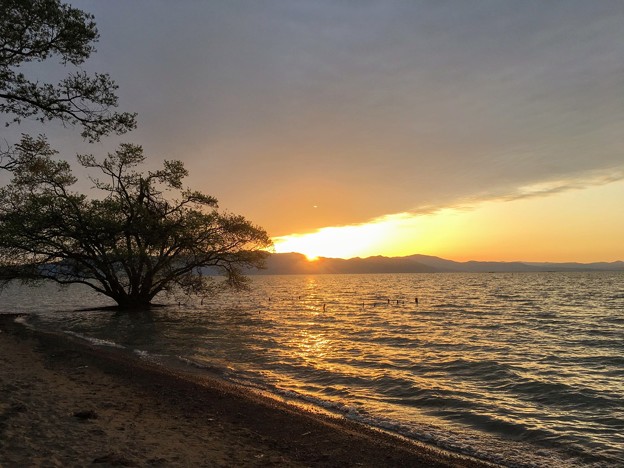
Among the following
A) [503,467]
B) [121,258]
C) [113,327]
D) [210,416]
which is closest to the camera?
[503,467]

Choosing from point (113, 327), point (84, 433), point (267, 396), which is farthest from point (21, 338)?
point (84, 433)

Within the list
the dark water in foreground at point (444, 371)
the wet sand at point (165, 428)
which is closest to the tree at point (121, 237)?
the dark water in foreground at point (444, 371)

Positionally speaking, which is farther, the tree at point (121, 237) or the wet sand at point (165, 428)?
the tree at point (121, 237)

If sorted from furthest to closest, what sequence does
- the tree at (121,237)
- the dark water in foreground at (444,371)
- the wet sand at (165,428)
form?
the tree at (121,237), the dark water in foreground at (444,371), the wet sand at (165,428)

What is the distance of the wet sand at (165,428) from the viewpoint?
22.5 feet

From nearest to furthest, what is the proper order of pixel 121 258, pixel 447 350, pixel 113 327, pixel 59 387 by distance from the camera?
pixel 59 387, pixel 447 350, pixel 113 327, pixel 121 258

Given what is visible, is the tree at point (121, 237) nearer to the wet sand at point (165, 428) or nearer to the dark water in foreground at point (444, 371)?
the dark water in foreground at point (444, 371)

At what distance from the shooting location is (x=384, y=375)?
54.5ft

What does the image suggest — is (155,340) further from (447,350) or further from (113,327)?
(447,350)

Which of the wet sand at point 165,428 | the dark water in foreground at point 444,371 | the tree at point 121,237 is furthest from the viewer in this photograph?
the tree at point 121,237

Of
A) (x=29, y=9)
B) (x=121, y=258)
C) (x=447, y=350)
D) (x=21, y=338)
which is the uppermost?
(x=29, y=9)

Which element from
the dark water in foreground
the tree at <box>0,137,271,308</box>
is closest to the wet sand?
the dark water in foreground

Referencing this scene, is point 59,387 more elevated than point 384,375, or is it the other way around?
point 59,387

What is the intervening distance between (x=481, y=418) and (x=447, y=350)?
1150 centimetres
